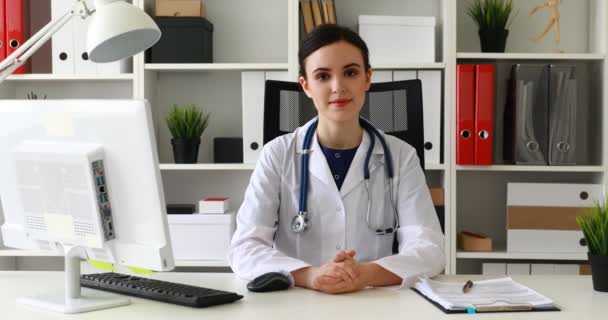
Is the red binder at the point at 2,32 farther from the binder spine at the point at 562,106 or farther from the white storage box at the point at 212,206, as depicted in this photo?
the binder spine at the point at 562,106

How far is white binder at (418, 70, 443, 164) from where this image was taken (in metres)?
2.94

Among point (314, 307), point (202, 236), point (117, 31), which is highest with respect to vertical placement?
point (117, 31)

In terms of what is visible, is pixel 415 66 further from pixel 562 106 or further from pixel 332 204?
pixel 332 204

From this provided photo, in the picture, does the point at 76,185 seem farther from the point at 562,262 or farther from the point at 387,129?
the point at 562,262

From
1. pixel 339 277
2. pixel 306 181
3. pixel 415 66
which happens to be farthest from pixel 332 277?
pixel 415 66

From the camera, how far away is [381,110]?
7.11ft

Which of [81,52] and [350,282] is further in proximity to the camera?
[81,52]

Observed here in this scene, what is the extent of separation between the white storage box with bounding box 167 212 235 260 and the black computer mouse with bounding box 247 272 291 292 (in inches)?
56.3

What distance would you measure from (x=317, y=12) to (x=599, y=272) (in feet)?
5.86

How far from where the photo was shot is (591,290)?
1.56m

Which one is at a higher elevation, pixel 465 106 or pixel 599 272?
pixel 465 106

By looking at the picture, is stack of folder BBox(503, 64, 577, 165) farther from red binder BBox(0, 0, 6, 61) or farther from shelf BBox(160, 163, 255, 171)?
red binder BBox(0, 0, 6, 61)

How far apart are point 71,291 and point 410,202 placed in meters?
0.87

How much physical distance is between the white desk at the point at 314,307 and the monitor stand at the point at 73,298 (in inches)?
0.6
